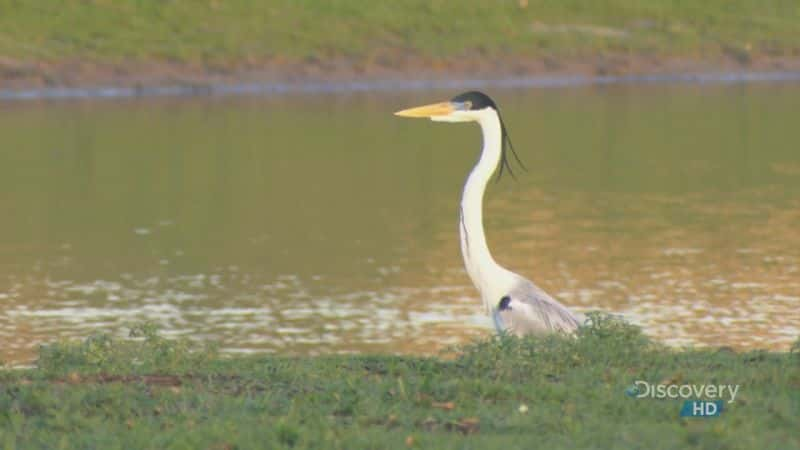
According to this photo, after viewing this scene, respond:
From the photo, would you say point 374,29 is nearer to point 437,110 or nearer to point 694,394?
point 437,110

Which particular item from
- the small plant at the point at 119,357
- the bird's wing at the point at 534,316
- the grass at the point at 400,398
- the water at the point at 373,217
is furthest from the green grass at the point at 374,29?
the grass at the point at 400,398

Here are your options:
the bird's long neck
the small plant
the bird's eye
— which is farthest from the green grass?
the small plant

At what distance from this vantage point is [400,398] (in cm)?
878

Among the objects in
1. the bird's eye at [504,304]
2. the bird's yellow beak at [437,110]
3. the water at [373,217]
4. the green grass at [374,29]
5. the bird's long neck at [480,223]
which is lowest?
the water at [373,217]

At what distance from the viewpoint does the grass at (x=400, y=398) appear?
7887 millimetres

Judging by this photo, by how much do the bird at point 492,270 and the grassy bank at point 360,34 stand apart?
2490cm

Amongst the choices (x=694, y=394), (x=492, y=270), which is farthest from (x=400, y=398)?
(x=492, y=270)

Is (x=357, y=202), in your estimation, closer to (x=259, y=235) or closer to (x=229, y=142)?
(x=259, y=235)

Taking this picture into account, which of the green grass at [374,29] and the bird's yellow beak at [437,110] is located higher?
the green grass at [374,29]

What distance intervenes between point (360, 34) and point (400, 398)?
30.7 m

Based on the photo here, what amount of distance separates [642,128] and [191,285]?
1699 cm

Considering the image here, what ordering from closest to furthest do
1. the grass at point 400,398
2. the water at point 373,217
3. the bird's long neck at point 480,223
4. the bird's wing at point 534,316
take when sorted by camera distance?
the grass at point 400,398 → the bird's wing at point 534,316 → the bird's long neck at point 480,223 → the water at point 373,217

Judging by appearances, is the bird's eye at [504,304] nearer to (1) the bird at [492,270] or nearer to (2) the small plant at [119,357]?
(1) the bird at [492,270]

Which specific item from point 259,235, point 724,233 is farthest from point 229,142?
point 724,233
